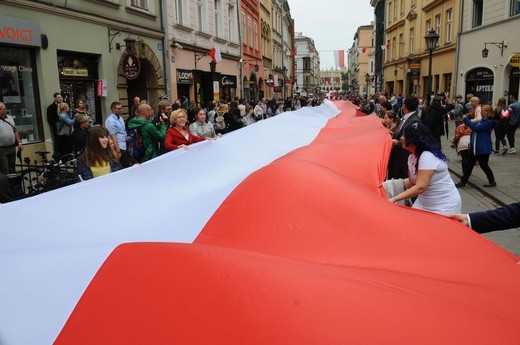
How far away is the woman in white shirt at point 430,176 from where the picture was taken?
13.1ft

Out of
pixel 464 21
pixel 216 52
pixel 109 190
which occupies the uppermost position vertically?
pixel 464 21

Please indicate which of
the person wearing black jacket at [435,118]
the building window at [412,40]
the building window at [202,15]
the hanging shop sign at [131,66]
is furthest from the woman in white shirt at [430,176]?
the building window at [412,40]

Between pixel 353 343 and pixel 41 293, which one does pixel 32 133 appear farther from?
pixel 353 343

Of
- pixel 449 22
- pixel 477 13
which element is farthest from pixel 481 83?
pixel 449 22

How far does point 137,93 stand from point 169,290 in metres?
16.1

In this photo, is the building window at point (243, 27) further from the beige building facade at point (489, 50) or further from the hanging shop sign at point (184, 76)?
the beige building facade at point (489, 50)

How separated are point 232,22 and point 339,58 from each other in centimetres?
2128

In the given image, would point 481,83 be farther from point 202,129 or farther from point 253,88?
point 202,129

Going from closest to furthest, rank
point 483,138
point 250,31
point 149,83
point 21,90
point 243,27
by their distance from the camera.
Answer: point 483,138
point 21,90
point 149,83
point 243,27
point 250,31

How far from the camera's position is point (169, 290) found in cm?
174

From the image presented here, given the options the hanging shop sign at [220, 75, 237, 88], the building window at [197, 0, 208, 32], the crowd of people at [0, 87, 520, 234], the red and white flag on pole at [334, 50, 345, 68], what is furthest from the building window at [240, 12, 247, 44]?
the red and white flag on pole at [334, 50, 345, 68]

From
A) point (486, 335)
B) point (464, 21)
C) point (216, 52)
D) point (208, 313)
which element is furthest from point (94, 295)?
point (464, 21)

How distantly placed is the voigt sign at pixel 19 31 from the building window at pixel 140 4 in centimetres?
534

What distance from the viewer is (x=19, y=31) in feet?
33.5
